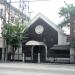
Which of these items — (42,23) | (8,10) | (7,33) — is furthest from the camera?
(8,10)

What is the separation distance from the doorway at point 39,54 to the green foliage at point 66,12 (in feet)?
17.6

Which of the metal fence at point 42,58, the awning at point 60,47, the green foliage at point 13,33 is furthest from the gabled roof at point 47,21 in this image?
the metal fence at point 42,58

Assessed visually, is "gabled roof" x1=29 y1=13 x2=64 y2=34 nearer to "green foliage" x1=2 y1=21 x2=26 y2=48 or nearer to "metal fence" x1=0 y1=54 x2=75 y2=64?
"green foliage" x1=2 y1=21 x2=26 y2=48

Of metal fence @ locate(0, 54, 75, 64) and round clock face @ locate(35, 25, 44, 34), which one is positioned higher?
round clock face @ locate(35, 25, 44, 34)

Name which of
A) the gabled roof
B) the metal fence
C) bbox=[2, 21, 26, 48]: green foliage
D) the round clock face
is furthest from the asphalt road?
the round clock face

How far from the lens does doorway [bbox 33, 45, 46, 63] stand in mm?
43719

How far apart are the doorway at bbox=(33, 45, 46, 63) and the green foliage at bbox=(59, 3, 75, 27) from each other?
5365 millimetres

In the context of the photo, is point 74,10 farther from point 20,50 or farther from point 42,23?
point 20,50

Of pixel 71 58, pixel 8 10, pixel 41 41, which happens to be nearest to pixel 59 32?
pixel 41 41

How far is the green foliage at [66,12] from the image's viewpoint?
44853mm

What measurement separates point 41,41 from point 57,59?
6.11m

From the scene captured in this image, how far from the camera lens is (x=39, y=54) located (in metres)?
43.5

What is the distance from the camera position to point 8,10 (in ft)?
181

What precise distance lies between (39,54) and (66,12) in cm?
845
